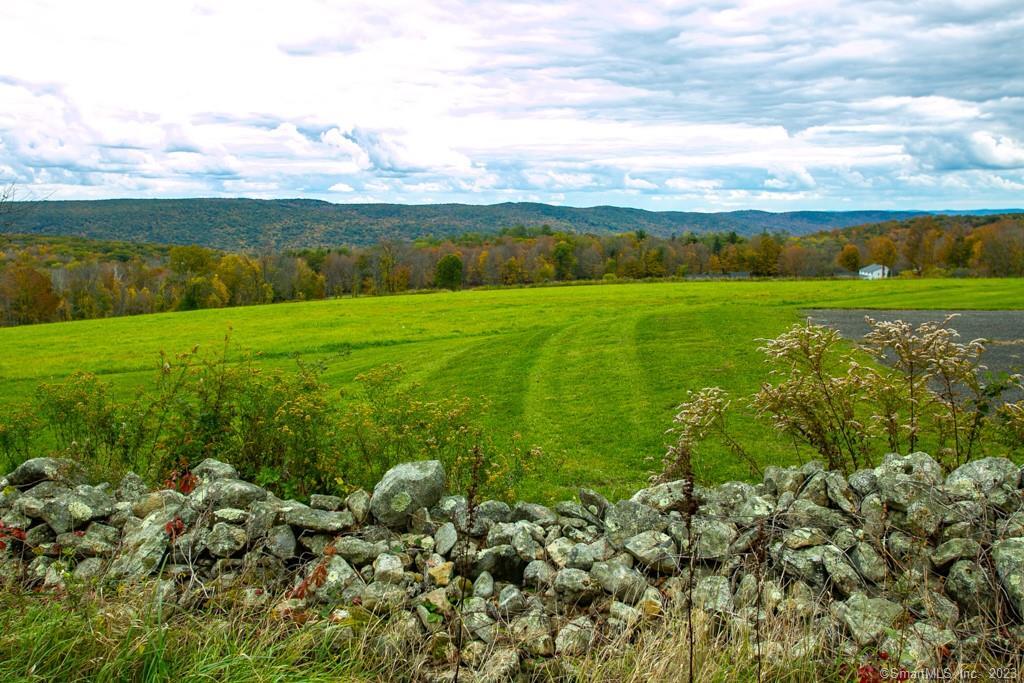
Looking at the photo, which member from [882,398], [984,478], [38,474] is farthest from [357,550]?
[882,398]

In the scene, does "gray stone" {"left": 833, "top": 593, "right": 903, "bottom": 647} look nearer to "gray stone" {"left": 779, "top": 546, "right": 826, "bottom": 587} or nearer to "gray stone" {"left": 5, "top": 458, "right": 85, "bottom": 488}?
"gray stone" {"left": 779, "top": 546, "right": 826, "bottom": 587}

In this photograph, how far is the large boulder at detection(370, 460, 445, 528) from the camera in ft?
22.4

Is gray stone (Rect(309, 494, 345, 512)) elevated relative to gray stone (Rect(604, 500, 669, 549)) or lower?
lower

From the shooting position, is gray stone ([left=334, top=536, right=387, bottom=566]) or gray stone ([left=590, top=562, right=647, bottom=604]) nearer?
gray stone ([left=590, top=562, right=647, bottom=604])

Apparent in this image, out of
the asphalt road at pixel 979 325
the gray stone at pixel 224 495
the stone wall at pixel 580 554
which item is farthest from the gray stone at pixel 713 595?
the asphalt road at pixel 979 325

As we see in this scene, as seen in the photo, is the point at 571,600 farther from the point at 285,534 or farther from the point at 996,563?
the point at 996,563

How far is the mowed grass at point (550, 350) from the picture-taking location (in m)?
13.9

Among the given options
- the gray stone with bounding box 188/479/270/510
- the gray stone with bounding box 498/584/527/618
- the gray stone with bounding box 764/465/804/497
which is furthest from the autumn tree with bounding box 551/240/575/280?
the gray stone with bounding box 498/584/527/618

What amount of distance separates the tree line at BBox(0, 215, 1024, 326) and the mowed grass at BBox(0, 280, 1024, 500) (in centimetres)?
2704

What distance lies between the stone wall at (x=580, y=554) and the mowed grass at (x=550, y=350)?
3.83 m

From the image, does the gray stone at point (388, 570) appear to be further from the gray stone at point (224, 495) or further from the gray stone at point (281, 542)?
the gray stone at point (224, 495)

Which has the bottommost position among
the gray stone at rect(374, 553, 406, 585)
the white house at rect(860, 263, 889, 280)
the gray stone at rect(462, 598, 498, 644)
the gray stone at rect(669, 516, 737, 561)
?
the white house at rect(860, 263, 889, 280)

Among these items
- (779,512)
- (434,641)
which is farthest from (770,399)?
(434,641)

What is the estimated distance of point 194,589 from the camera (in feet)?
19.0
